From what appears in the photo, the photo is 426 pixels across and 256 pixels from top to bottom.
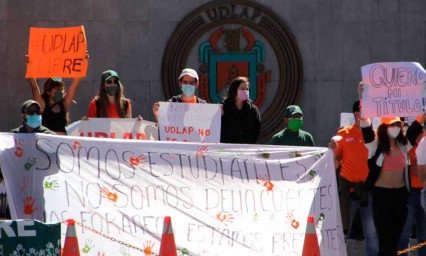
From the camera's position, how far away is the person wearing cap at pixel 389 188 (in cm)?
1321

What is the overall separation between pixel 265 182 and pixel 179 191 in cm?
89

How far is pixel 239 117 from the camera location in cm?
1403

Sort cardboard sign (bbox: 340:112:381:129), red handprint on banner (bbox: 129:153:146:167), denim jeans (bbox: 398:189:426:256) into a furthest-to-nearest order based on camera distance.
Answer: cardboard sign (bbox: 340:112:381:129)
denim jeans (bbox: 398:189:426:256)
red handprint on banner (bbox: 129:153:146:167)

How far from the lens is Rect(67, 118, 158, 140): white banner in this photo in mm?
13773

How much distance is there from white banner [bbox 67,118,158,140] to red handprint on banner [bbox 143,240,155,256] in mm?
2145

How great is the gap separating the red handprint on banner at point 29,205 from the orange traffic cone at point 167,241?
1.26 m

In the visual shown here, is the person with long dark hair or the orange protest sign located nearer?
the person with long dark hair

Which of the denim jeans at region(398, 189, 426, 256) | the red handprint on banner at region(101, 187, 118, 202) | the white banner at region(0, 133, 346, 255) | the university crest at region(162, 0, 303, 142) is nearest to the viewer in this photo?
the white banner at region(0, 133, 346, 255)

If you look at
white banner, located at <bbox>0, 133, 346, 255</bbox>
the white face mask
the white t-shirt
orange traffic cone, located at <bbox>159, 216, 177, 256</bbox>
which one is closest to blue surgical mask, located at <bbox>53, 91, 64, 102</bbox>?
white banner, located at <bbox>0, 133, 346, 255</bbox>

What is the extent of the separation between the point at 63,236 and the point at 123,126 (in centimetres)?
255

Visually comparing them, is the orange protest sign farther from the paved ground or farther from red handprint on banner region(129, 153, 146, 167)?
the paved ground

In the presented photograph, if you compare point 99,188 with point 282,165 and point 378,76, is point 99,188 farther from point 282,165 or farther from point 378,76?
point 378,76

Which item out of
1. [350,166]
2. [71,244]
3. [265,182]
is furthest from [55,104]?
[71,244]

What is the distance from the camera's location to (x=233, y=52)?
17750 mm
